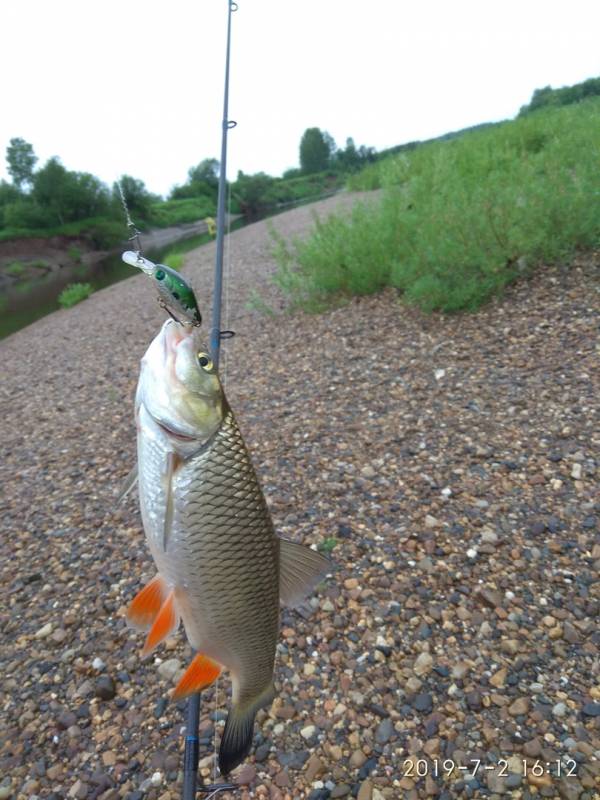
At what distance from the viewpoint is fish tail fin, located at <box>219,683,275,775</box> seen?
1.26 meters

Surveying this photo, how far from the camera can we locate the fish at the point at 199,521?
1115 mm

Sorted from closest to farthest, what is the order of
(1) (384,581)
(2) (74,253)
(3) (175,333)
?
(3) (175,333)
(1) (384,581)
(2) (74,253)

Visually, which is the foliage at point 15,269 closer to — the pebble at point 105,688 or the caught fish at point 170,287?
the pebble at point 105,688

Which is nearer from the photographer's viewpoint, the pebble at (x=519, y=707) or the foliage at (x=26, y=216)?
the pebble at (x=519, y=707)

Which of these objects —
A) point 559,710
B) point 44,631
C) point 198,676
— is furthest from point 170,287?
point 44,631

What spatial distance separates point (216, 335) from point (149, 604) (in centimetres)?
109

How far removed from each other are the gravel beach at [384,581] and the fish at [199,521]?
3.68ft

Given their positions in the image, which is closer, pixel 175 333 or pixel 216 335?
pixel 175 333

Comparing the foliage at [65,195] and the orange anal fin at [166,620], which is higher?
the foliage at [65,195]

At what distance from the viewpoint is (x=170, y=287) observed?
1.01 m

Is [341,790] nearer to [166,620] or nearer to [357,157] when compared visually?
[166,620]

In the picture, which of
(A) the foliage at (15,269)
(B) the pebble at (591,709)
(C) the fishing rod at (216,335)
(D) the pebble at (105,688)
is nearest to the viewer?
(C) the fishing rod at (216,335)

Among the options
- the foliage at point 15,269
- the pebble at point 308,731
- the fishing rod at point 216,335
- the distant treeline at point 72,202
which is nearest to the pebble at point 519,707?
the pebble at point 308,731

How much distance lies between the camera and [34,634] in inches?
111
